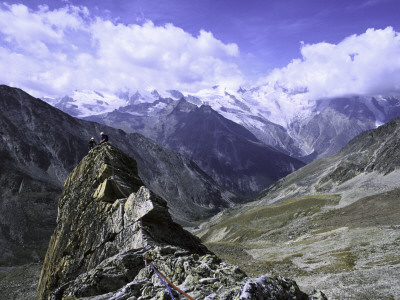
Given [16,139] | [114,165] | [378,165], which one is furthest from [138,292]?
[16,139]

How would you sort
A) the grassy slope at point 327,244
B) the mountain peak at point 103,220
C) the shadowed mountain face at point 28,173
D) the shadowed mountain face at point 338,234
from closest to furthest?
the mountain peak at point 103,220 → the grassy slope at point 327,244 → the shadowed mountain face at point 338,234 → the shadowed mountain face at point 28,173

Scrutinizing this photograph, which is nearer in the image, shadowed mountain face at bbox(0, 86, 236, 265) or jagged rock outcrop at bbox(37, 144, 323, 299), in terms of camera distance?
jagged rock outcrop at bbox(37, 144, 323, 299)

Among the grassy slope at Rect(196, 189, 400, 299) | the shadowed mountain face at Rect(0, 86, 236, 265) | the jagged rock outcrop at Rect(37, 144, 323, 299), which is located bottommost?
the grassy slope at Rect(196, 189, 400, 299)

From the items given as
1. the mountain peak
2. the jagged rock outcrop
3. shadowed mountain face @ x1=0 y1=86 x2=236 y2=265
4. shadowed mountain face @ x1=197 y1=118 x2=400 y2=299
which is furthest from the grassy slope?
shadowed mountain face @ x1=0 y1=86 x2=236 y2=265

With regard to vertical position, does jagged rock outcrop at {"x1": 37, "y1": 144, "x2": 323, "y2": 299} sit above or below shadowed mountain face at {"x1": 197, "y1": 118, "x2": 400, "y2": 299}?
above

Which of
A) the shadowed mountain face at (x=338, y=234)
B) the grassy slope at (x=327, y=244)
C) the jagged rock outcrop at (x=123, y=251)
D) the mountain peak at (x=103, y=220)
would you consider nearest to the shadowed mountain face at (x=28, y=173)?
the shadowed mountain face at (x=338, y=234)

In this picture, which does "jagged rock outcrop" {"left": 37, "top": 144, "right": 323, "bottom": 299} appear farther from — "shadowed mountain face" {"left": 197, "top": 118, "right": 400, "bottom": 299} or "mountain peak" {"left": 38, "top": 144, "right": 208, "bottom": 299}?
"shadowed mountain face" {"left": 197, "top": 118, "right": 400, "bottom": 299}

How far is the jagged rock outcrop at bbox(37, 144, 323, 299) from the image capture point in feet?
39.6

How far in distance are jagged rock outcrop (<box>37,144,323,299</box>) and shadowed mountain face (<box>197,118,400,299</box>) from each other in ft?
64.1

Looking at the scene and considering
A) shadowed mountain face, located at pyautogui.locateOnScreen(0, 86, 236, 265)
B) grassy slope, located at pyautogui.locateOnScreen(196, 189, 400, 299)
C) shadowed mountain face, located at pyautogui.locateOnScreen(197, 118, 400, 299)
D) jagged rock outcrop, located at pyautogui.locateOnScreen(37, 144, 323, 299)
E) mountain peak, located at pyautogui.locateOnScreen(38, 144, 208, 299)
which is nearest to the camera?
jagged rock outcrop, located at pyautogui.locateOnScreen(37, 144, 323, 299)

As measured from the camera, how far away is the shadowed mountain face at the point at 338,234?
3353cm

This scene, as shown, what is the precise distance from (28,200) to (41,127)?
7966 cm

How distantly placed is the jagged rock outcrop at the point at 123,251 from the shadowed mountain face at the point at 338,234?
19533 mm

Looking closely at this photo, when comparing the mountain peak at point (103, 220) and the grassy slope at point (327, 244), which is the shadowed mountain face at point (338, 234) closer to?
the grassy slope at point (327, 244)
